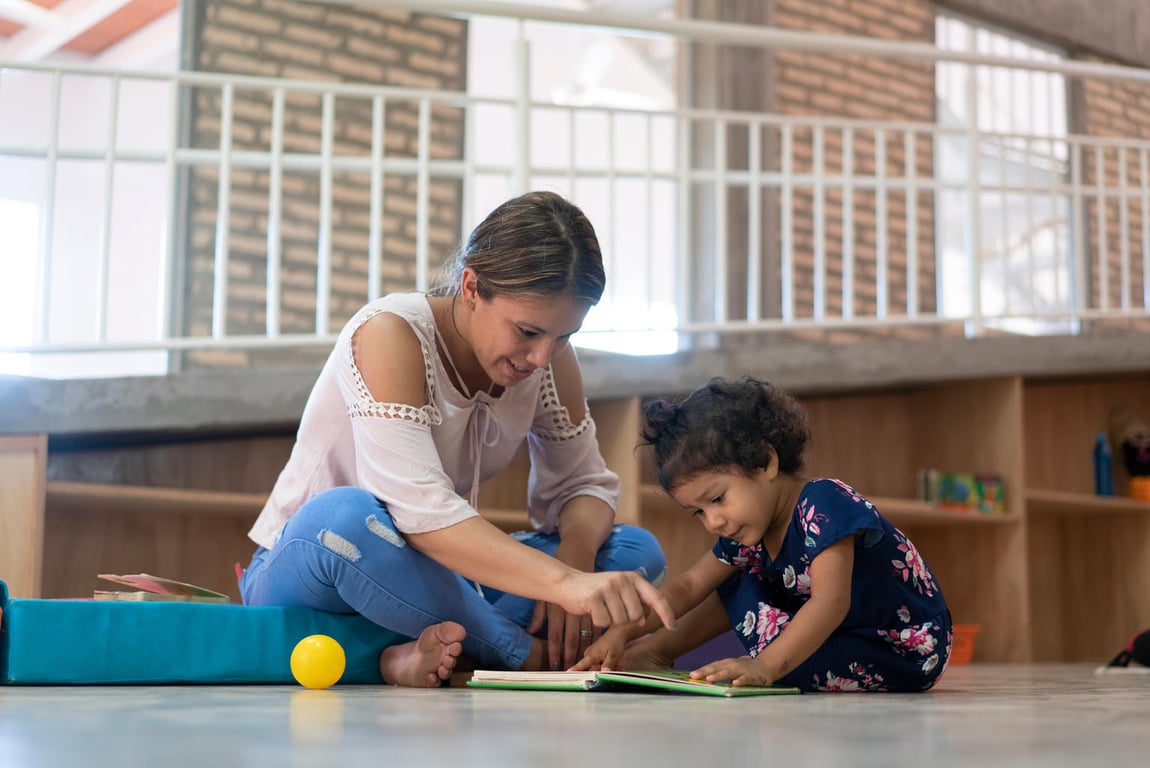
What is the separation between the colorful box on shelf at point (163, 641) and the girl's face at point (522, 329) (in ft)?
1.56

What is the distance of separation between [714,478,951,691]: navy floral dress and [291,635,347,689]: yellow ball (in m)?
0.65

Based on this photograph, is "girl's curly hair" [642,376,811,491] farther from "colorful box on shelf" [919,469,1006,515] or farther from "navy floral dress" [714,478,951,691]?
"colorful box on shelf" [919,469,1006,515]

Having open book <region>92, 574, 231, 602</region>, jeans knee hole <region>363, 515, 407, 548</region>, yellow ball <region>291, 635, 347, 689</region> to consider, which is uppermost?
jeans knee hole <region>363, 515, 407, 548</region>

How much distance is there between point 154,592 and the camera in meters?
1.99

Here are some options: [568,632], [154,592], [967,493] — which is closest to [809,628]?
[568,632]

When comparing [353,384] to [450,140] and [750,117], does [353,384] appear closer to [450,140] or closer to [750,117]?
[750,117]

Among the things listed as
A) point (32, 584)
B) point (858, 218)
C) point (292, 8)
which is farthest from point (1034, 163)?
point (32, 584)

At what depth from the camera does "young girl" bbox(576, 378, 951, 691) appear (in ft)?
6.07

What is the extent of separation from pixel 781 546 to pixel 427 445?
574 mm

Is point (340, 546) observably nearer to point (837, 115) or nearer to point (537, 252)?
point (537, 252)

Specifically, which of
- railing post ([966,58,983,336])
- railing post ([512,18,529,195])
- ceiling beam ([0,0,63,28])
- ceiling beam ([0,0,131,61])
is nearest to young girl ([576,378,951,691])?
railing post ([512,18,529,195])

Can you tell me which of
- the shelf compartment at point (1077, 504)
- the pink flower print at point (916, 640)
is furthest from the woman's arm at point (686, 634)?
the shelf compartment at point (1077, 504)

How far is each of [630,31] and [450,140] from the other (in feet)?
5.84

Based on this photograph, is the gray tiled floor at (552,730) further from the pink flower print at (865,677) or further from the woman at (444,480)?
the pink flower print at (865,677)
